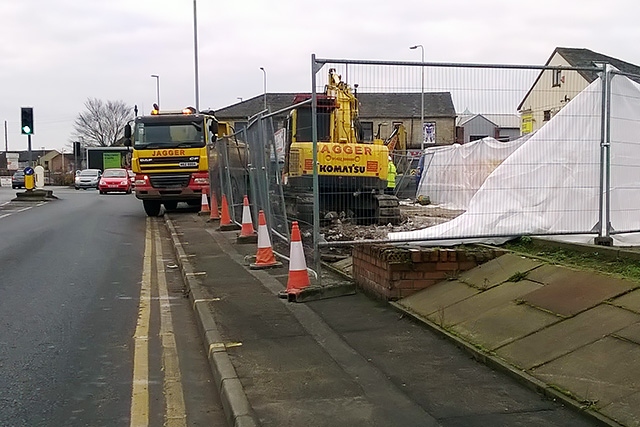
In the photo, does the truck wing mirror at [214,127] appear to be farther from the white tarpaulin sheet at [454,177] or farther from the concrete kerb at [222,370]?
the concrete kerb at [222,370]

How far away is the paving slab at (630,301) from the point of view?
5402mm

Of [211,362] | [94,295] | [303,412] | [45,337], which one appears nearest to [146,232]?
[94,295]

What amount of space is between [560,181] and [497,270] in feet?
5.87

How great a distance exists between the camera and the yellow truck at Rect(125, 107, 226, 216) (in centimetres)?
2216

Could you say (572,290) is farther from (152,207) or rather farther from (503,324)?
(152,207)

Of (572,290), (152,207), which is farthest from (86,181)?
(572,290)

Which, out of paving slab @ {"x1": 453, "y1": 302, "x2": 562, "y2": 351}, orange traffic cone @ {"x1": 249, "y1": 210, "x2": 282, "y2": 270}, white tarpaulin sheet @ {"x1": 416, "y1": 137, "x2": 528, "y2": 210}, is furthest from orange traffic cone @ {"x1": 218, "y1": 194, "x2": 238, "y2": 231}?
paving slab @ {"x1": 453, "y1": 302, "x2": 562, "y2": 351}

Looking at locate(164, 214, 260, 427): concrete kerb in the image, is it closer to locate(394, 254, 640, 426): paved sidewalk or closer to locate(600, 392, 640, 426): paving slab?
locate(394, 254, 640, 426): paved sidewalk

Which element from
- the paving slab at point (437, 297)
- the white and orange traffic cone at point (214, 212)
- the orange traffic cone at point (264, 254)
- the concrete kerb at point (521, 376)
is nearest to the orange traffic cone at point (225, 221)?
the white and orange traffic cone at point (214, 212)

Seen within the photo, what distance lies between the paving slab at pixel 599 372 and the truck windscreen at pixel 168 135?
18644mm

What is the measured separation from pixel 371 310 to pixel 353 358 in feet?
5.24

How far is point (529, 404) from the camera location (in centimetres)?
449

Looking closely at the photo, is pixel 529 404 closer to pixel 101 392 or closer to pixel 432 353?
pixel 432 353

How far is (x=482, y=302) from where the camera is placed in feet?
21.2
